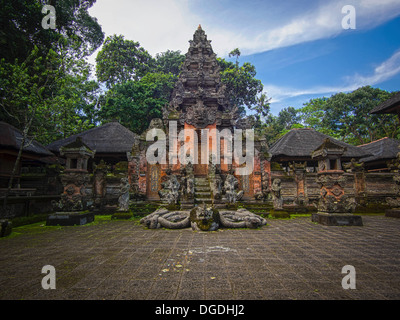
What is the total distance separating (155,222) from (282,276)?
4970 millimetres

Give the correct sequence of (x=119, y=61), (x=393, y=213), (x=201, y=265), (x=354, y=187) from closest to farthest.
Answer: (x=201, y=265) < (x=393, y=213) < (x=354, y=187) < (x=119, y=61)

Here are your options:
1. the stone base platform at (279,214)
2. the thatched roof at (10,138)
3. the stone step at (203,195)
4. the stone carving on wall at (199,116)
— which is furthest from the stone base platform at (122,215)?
the thatched roof at (10,138)

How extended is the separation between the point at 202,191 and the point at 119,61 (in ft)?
95.8

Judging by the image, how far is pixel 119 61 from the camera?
3139 cm

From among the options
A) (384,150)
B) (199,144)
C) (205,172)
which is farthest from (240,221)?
(384,150)

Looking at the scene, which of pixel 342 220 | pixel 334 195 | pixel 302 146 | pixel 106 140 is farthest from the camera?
pixel 302 146

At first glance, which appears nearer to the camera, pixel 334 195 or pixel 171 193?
pixel 334 195

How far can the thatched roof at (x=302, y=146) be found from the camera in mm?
16881

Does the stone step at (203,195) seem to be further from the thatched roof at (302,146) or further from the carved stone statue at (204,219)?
the thatched roof at (302,146)

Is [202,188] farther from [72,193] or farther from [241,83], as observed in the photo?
[241,83]

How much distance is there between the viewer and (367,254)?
4.37 metres

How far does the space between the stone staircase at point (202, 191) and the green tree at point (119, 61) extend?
25.7m

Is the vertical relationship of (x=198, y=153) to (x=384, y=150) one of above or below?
below
